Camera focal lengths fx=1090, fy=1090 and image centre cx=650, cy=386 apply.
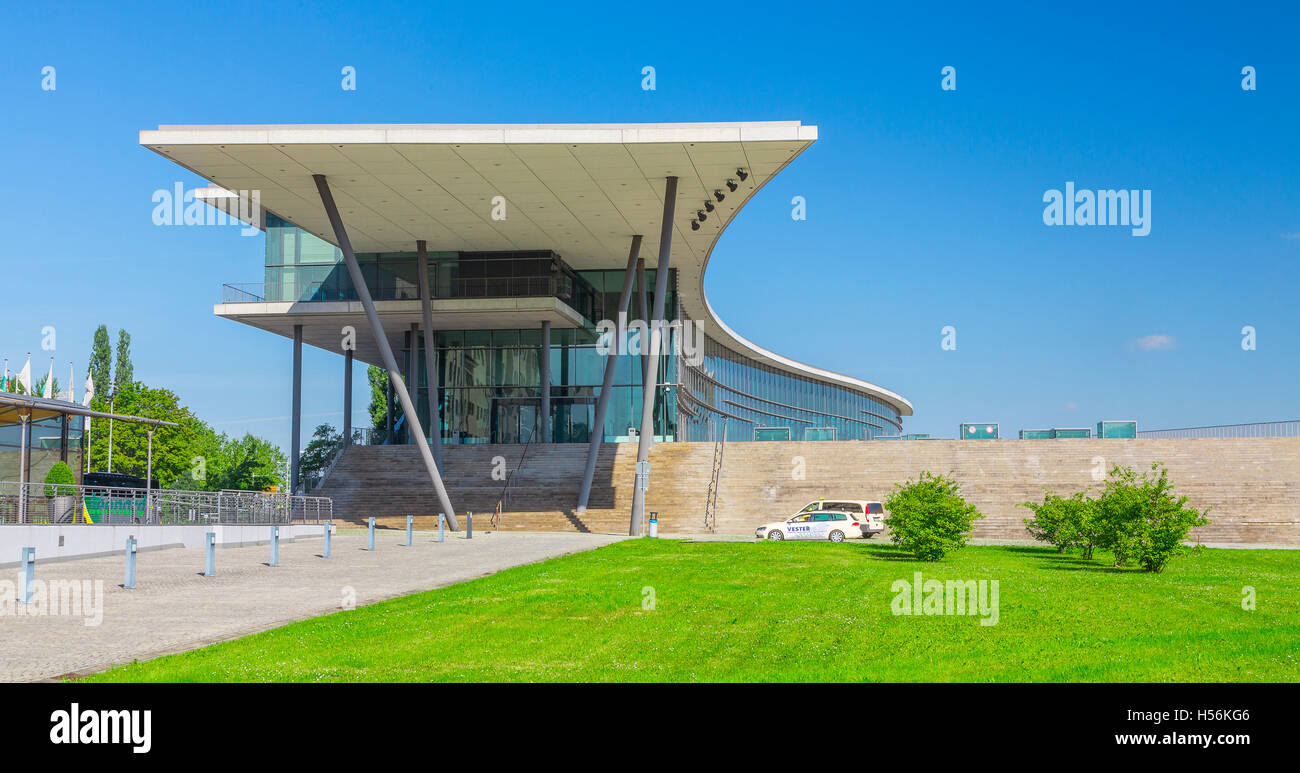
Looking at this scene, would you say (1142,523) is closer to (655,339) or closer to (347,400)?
(655,339)

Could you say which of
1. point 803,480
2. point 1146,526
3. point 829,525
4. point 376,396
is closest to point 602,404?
point 803,480

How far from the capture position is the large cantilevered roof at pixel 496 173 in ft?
113

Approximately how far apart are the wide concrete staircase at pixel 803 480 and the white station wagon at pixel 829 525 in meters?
2.73

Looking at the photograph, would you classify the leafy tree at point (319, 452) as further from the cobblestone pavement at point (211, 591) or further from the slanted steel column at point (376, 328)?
the cobblestone pavement at point (211, 591)

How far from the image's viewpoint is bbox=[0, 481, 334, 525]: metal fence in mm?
21969

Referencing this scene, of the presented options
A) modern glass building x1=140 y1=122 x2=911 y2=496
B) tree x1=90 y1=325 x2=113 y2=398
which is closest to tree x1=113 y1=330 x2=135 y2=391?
tree x1=90 y1=325 x2=113 y2=398

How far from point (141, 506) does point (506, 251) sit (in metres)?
27.1

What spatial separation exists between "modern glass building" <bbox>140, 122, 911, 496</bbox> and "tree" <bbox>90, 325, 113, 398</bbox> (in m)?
39.3

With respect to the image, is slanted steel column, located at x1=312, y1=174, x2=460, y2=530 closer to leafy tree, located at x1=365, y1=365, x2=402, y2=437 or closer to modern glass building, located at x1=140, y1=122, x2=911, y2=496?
modern glass building, located at x1=140, y1=122, x2=911, y2=496

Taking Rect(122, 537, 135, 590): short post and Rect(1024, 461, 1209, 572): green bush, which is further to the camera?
Rect(1024, 461, 1209, 572): green bush

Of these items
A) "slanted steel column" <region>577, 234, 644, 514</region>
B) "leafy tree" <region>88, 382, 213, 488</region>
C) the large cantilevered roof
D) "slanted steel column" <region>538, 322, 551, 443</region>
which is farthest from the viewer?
"leafy tree" <region>88, 382, 213, 488</region>
